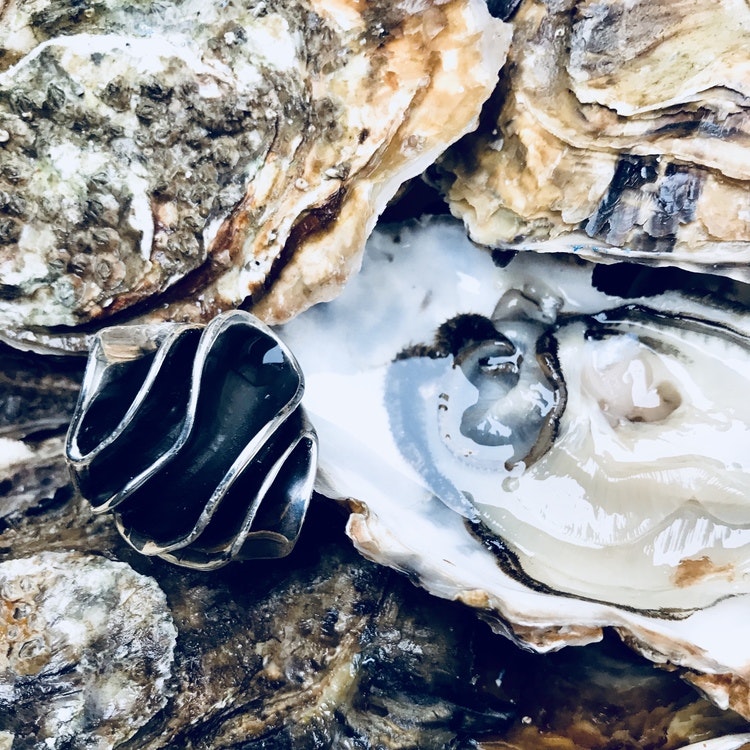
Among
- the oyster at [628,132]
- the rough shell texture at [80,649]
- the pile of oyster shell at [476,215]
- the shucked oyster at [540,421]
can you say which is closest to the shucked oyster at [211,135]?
the pile of oyster shell at [476,215]

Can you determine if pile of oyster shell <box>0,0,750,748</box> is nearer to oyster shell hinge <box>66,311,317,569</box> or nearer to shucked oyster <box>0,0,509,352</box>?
shucked oyster <box>0,0,509,352</box>

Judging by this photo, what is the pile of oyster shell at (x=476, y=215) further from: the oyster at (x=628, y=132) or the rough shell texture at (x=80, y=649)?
the rough shell texture at (x=80, y=649)

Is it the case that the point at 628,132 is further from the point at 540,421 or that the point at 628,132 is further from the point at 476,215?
the point at 540,421

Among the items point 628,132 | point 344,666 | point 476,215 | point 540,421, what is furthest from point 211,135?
point 344,666

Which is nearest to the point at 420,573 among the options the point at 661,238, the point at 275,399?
the point at 275,399

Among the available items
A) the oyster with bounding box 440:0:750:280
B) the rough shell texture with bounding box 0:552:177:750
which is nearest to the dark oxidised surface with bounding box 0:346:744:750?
the rough shell texture with bounding box 0:552:177:750

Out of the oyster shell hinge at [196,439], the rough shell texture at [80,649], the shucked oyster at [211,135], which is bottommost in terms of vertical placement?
the rough shell texture at [80,649]
